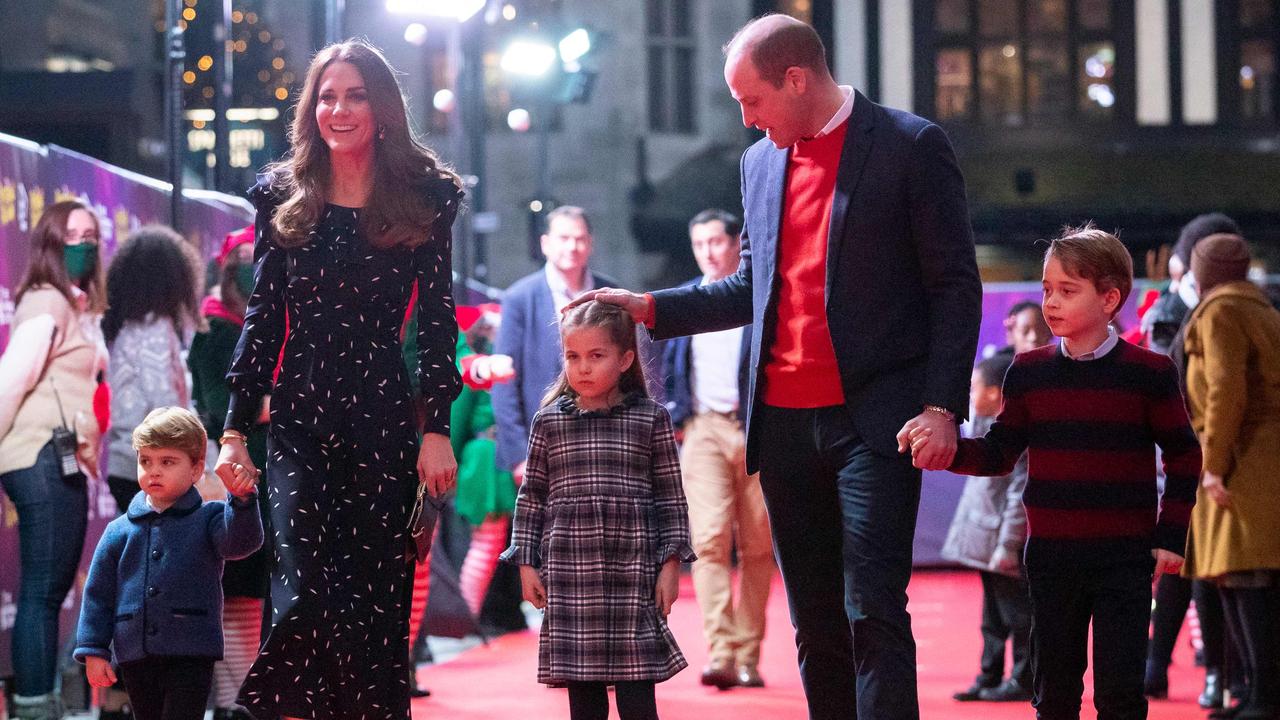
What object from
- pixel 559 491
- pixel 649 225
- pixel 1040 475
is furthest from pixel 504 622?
pixel 649 225

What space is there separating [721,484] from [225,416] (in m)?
2.40

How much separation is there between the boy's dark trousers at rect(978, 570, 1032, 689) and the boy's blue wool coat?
3438 mm

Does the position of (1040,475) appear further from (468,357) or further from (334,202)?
(468,357)

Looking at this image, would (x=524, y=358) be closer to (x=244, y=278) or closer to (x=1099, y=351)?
(x=244, y=278)

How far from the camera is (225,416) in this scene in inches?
227

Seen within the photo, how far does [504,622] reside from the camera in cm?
934

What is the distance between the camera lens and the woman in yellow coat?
6.03m

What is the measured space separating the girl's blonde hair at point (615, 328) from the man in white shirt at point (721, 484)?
2.32m

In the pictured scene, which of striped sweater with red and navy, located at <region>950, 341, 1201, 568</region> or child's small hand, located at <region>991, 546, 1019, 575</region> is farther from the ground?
striped sweater with red and navy, located at <region>950, 341, 1201, 568</region>

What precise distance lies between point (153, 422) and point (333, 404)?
34.1 inches

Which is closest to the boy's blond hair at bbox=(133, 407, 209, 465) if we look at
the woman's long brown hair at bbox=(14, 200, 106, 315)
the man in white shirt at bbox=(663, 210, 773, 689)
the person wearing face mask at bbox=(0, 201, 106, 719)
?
the person wearing face mask at bbox=(0, 201, 106, 719)

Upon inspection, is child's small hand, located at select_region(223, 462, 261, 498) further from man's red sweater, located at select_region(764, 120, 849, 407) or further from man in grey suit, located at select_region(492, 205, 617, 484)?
man in grey suit, located at select_region(492, 205, 617, 484)

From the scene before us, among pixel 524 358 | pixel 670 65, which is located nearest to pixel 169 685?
pixel 524 358

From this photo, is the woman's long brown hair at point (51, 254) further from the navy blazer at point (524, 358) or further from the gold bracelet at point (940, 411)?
the gold bracelet at point (940, 411)
